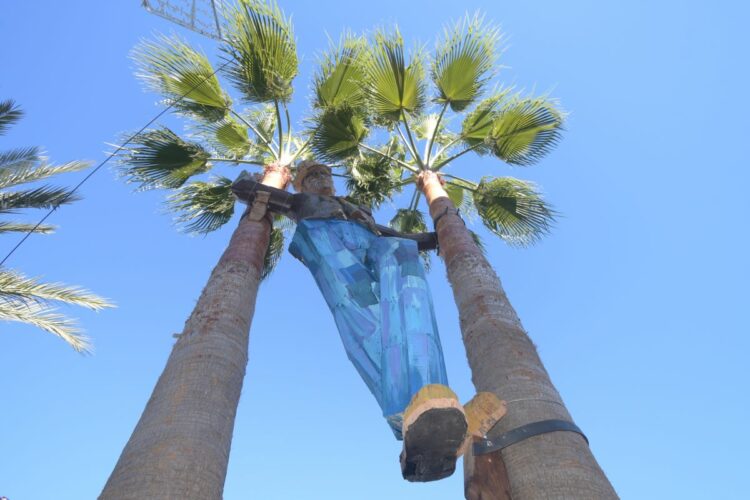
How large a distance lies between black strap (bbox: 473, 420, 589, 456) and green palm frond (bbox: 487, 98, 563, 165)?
5.48m

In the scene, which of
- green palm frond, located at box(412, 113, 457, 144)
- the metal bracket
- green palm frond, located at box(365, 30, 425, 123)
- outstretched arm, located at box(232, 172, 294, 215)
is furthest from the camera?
green palm frond, located at box(412, 113, 457, 144)

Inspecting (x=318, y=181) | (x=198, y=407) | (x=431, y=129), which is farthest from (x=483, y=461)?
(x=431, y=129)

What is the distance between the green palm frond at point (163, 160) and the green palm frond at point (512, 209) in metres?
4.14

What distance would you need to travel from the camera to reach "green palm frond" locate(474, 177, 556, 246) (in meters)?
8.33

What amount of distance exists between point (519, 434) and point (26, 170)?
987cm

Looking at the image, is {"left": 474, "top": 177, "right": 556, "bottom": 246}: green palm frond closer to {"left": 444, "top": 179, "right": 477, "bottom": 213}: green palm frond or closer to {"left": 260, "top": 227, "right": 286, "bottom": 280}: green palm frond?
{"left": 444, "top": 179, "right": 477, "bottom": 213}: green palm frond

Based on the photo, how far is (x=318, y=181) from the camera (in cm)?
A: 664

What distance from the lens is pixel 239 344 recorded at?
412 cm

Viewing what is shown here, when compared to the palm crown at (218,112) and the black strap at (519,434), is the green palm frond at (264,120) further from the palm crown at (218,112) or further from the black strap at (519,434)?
the black strap at (519,434)

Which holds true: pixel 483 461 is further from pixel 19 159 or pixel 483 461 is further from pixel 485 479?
pixel 19 159

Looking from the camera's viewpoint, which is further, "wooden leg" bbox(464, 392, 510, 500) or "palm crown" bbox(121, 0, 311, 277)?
"palm crown" bbox(121, 0, 311, 277)

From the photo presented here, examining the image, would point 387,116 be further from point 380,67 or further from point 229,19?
point 229,19

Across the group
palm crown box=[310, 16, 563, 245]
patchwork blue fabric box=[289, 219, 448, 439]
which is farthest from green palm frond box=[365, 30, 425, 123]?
patchwork blue fabric box=[289, 219, 448, 439]

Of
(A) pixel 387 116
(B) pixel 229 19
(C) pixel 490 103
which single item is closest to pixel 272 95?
(B) pixel 229 19
